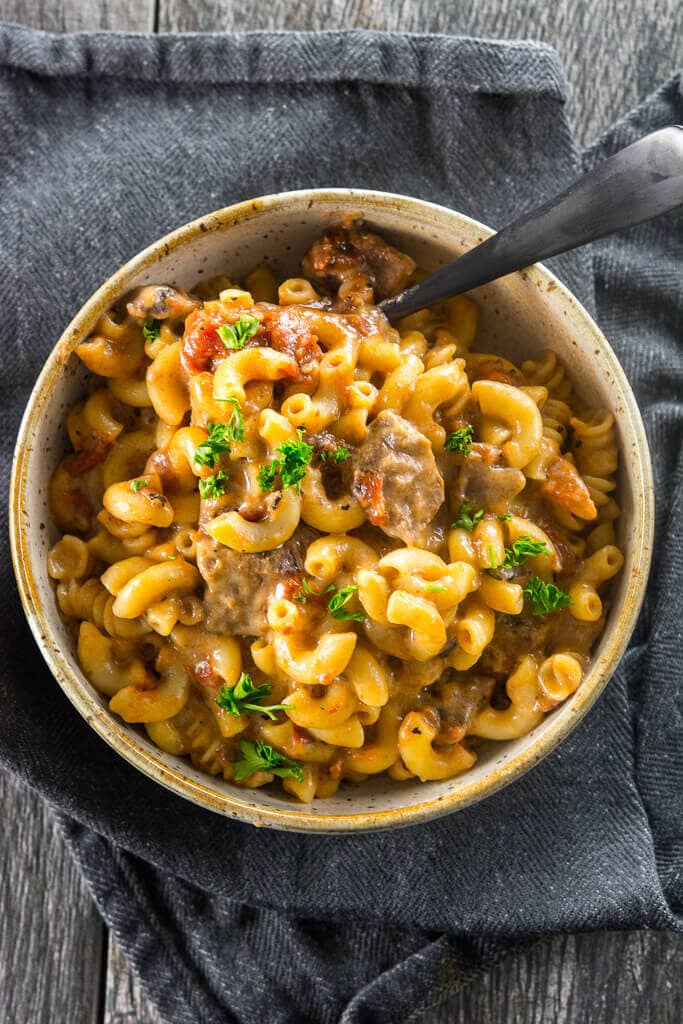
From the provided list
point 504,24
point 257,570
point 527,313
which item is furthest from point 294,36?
point 257,570

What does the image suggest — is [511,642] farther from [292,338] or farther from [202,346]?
[202,346]

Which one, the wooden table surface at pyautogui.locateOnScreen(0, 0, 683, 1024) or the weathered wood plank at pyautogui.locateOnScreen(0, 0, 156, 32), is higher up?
the weathered wood plank at pyautogui.locateOnScreen(0, 0, 156, 32)

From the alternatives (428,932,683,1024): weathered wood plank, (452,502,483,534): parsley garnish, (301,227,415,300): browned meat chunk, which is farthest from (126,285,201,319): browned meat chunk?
(428,932,683,1024): weathered wood plank

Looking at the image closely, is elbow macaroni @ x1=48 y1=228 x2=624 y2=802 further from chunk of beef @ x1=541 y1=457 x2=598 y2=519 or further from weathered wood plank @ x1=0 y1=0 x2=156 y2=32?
weathered wood plank @ x1=0 y1=0 x2=156 y2=32

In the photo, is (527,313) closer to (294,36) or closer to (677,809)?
(294,36)

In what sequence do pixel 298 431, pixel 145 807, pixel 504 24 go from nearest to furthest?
pixel 298 431 → pixel 145 807 → pixel 504 24

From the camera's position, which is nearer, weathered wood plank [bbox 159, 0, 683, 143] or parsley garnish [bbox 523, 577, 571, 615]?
parsley garnish [bbox 523, 577, 571, 615]

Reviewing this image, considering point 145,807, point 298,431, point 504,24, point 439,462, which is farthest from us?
point 504,24
